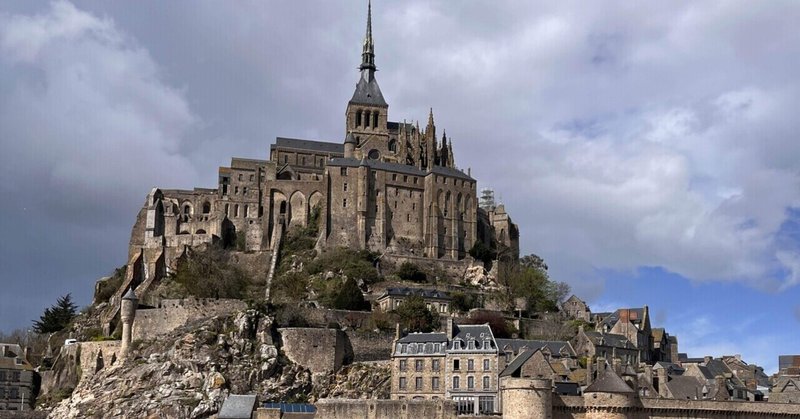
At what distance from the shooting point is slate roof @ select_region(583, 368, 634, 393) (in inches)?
2019

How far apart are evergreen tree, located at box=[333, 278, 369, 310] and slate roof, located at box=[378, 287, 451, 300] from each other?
1.99m

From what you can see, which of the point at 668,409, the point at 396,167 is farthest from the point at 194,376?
the point at 396,167

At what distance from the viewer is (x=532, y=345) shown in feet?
196

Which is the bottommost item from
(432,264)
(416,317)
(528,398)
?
(528,398)

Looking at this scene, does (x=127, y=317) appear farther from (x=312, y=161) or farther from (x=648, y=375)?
(x=312, y=161)

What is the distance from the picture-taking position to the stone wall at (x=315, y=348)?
60.8 metres

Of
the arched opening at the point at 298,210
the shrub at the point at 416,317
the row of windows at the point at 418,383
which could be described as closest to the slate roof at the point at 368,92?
the arched opening at the point at 298,210

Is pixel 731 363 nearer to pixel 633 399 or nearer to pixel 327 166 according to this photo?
pixel 633 399

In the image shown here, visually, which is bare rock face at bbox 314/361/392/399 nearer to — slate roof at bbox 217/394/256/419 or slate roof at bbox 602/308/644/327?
slate roof at bbox 217/394/256/419

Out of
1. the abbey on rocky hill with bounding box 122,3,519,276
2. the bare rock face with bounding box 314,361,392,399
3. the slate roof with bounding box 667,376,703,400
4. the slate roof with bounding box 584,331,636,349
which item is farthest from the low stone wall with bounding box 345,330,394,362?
the abbey on rocky hill with bounding box 122,3,519,276

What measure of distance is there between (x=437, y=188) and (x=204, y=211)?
1983cm

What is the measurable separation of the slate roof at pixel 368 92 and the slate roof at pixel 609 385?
51.3m

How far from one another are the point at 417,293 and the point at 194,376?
18884 millimetres

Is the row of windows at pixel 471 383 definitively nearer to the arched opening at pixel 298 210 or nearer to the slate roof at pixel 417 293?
the slate roof at pixel 417 293
